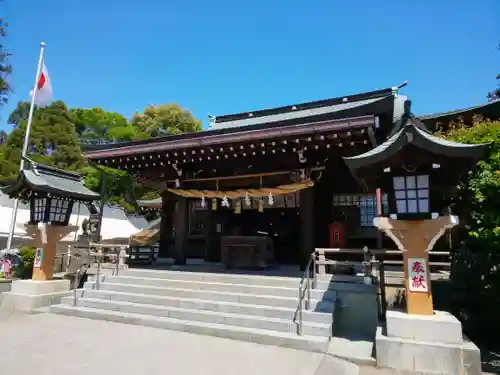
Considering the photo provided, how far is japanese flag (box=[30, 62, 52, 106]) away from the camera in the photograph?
14.1 meters

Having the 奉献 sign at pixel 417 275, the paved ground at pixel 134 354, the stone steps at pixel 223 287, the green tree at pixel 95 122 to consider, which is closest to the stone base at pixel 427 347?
the 奉献 sign at pixel 417 275

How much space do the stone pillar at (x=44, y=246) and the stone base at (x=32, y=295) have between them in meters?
0.30

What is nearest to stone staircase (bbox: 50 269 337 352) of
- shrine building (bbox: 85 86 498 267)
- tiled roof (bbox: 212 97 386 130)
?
shrine building (bbox: 85 86 498 267)

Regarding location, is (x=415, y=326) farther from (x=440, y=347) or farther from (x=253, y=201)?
(x=253, y=201)

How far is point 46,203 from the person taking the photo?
8602 millimetres

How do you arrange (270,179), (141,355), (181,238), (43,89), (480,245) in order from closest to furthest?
(141,355), (480,245), (270,179), (181,238), (43,89)

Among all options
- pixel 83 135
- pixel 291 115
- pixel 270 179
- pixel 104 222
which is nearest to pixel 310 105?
pixel 291 115

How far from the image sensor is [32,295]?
26.4ft

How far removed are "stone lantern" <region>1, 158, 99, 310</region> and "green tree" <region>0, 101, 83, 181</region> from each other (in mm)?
20358

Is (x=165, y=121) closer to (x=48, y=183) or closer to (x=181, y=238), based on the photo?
(x=181, y=238)

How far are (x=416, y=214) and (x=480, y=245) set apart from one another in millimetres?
2180

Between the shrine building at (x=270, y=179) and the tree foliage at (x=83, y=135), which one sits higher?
the tree foliage at (x=83, y=135)

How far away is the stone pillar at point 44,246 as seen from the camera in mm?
8570

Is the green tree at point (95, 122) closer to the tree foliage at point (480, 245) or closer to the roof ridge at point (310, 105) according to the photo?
the roof ridge at point (310, 105)
